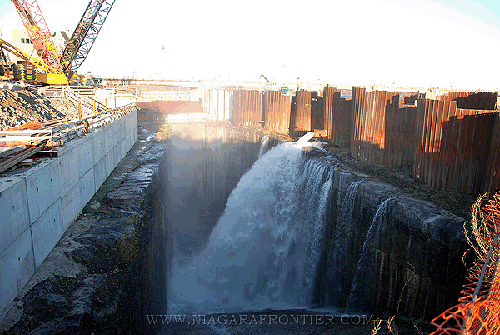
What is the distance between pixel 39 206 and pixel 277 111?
61.2 ft

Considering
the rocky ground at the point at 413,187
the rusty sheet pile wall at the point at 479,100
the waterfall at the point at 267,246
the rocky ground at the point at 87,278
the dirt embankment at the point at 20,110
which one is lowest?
the waterfall at the point at 267,246

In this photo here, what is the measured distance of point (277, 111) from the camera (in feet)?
78.3

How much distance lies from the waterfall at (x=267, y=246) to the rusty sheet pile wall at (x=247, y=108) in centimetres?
804

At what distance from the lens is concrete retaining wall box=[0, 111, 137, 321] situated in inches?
218

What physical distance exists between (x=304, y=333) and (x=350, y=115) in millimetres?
10472

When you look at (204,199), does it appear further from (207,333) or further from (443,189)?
(443,189)

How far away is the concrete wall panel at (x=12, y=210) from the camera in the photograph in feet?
17.7

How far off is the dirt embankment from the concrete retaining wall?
6.66 meters

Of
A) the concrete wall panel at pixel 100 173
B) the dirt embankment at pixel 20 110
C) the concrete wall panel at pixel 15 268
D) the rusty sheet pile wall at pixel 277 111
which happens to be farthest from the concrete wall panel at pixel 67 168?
the rusty sheet pile wall at pixel 277 111

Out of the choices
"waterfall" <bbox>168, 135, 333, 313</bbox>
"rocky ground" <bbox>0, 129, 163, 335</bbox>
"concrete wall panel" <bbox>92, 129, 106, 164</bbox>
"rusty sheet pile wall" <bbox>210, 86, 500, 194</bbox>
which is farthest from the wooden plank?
"rusty sheet pile wall" <bbox>210, 86, 500, 194</bbox>

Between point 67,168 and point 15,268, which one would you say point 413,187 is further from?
point 15,268

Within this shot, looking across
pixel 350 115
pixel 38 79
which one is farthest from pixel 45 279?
pixel 38 79

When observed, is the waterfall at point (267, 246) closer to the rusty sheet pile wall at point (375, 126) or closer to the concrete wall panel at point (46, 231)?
the rusty sheet pile wall at point (375, 126)

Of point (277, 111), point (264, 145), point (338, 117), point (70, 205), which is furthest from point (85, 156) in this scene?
point (277, 111)
